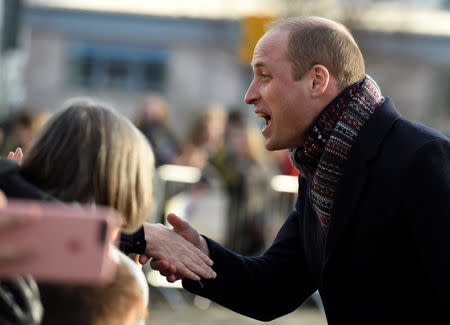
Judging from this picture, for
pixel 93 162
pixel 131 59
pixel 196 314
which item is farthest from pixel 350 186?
pixel 131 59

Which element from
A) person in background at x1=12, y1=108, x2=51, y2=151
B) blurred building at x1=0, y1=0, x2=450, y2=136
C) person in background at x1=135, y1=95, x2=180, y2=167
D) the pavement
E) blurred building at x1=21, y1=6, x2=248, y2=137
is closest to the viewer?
the pavement

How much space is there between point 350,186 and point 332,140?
0.64 feet

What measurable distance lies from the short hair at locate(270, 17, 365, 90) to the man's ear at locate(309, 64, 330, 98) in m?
0.02

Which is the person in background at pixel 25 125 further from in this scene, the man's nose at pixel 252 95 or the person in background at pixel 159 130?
the man's nose at pixel 252 95

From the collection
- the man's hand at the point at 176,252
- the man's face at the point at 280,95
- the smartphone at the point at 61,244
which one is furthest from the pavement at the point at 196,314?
the smartphone at the point at 61,244

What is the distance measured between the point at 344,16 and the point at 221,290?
2313cm

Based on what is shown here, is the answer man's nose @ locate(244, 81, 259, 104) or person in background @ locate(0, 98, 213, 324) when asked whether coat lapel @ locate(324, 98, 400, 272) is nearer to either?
man's nose @ locate(244, 81, 259, 104)

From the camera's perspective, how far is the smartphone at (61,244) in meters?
2.17

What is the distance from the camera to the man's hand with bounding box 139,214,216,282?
375 centimetres

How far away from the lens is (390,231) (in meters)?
3.44

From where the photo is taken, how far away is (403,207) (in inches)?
134

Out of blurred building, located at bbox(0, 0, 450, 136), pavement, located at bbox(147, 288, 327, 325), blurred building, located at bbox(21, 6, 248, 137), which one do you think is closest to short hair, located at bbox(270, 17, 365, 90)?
pavement, located at bbox(147, 288, 327, 325)

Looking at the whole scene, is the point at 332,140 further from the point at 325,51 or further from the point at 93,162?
the point at 93,162

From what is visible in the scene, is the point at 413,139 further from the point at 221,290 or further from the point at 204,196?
the point at 204,196
